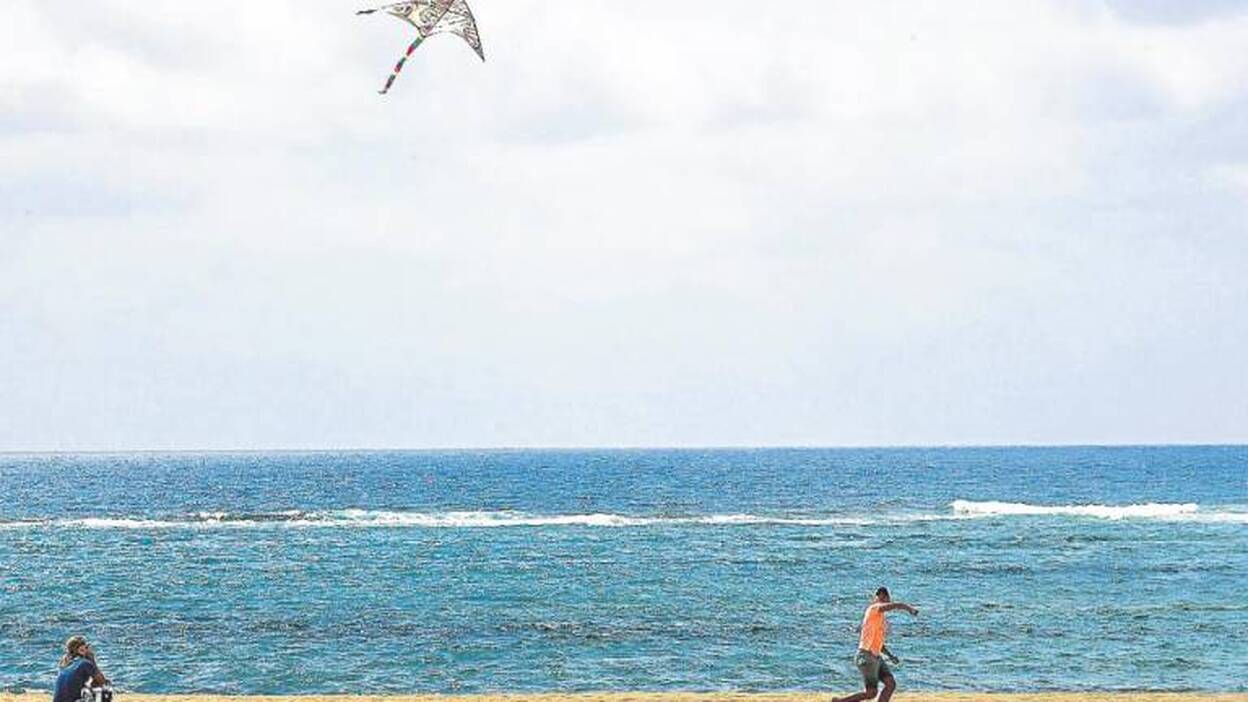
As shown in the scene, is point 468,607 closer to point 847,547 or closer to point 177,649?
point 177,649

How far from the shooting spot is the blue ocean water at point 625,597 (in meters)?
27.9

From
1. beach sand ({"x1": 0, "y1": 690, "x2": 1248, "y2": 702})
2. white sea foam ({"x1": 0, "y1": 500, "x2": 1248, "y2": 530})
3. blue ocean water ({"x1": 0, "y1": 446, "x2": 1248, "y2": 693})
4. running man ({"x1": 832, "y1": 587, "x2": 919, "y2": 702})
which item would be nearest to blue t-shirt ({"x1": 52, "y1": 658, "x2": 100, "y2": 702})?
beach sand ({"x1": 0, "y1": 690, "x2": 1248, "y2": 702})

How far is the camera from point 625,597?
129 ft

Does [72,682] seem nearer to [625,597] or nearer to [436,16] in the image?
[436,16]

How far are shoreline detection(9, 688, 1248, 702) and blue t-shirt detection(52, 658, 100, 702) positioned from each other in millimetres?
6441

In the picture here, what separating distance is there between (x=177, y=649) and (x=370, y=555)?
74.2ft

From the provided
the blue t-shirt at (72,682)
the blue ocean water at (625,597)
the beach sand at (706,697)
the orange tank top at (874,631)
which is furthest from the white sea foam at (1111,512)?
the blue t-shirt at (72,682)

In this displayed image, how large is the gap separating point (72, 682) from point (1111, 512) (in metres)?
70.3

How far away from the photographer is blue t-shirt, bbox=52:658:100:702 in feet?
52.9

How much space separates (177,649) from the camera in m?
31.0

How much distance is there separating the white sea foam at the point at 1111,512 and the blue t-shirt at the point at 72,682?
63.5 m

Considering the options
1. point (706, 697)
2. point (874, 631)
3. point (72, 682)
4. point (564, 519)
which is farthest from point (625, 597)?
point (564, 519)

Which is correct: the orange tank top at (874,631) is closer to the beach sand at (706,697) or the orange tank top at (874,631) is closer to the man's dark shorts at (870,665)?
the man's dark shorts at (870,665)

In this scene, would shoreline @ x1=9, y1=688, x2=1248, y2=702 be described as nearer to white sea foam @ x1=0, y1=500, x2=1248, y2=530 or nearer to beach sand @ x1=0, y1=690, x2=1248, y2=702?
beach sand @ x1=0, y1=690, x2=1248, y2=702
